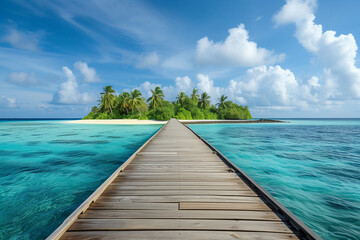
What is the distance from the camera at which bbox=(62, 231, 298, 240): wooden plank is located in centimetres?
173

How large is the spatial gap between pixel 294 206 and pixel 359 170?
516cm

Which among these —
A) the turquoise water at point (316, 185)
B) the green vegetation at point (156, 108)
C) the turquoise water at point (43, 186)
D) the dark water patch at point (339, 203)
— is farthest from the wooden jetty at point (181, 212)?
the green vegetation at point (156, 108)

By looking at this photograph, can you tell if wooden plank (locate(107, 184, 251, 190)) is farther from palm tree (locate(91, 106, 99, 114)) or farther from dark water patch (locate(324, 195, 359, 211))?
palm tree (locate(91, 106, 99, 114))

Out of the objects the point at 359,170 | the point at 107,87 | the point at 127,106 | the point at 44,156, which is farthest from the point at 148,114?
the point at 359,170

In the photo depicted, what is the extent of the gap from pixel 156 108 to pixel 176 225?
37.2m

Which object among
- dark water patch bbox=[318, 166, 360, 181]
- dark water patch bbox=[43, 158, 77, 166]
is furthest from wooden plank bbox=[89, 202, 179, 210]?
dark water patch bbox=[318, 166, 360, 181]

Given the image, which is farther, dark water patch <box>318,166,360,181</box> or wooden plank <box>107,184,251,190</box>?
dark water patch <box>318,166,360,181</box>

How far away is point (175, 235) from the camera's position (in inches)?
69.3

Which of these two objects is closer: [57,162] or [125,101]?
[57,162]

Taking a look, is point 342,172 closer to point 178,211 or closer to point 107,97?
point 178,211

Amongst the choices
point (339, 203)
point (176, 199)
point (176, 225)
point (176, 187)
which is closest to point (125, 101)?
point (176, 187)

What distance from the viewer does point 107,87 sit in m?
37.8

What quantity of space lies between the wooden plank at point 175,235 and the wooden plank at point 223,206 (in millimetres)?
447

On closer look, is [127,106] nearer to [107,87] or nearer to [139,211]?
[107,87]
